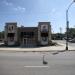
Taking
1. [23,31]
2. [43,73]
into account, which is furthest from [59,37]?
[43,73]

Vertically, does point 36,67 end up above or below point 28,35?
below

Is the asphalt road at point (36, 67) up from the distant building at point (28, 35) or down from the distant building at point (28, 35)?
down

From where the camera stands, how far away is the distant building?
55.1 meters

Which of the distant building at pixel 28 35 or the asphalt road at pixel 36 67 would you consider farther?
the distant building at pixel 28 35

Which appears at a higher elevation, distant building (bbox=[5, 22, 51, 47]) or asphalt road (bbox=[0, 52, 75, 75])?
distant building (bbox=[5, 22, 51, 47])

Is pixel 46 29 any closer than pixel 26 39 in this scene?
Yes

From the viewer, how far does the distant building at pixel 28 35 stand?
2169 inches

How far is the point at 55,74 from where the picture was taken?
885 cm

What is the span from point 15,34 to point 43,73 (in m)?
48.3

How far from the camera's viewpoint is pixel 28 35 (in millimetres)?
59562

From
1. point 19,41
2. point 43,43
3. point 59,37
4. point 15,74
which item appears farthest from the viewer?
point 59,37

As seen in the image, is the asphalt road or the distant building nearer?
the asphalt road

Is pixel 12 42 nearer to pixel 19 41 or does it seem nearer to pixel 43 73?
pixel 19 41

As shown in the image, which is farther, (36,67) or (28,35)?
(28,35)
